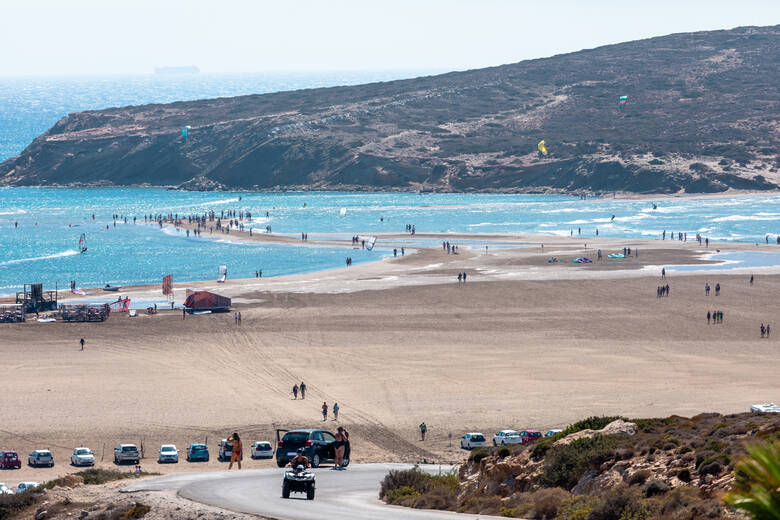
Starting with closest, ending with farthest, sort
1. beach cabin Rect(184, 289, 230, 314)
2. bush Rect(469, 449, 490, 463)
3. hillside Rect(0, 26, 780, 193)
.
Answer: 1. bush Rect(469, 449, 490, 463)
2. beach cabin Rect(184, 289, 230, 314)
3. hillside Rect(0, 26, 780, 193)

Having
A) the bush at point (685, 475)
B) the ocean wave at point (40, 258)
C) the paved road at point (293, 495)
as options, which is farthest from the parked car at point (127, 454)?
the ocean wave at point (40, 258)

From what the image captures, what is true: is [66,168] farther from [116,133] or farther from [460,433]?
[460,433]

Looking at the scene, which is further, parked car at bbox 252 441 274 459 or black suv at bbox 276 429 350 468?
parked car at bbox 252 441 274 459

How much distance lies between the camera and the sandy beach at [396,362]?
3450 cm

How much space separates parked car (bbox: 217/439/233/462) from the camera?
30.4 meters

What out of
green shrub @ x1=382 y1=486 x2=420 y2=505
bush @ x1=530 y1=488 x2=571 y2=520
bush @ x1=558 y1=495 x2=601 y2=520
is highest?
bush @ x1=558 y1=495 x2=601 y2=520

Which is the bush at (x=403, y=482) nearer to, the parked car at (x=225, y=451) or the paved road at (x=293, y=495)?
the paved road at (x=293, y=495)

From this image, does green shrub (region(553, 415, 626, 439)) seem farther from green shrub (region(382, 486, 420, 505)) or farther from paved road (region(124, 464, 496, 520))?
paved road (region(124, 464, 496, 520))

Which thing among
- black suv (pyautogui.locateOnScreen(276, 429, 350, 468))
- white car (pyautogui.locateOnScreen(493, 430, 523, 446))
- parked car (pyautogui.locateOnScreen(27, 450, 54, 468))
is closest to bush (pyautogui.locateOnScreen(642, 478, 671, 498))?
black suv (pyautogui.locateOnScreen(276, 429, 350, 468))

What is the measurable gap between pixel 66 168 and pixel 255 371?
147074mm

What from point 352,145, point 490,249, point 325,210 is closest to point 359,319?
point 490,249

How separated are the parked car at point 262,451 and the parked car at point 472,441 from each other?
19.2 ft

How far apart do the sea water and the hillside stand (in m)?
8.25

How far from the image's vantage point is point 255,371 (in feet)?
143
